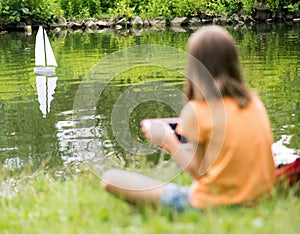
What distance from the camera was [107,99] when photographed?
9.12 m

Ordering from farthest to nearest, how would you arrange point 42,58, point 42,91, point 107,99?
point 42,58, point 42,91, point 107,99

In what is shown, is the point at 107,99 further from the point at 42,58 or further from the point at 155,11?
the point at 155,11

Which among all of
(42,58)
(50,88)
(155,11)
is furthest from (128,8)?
(50,88)

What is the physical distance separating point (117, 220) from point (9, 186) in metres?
2.23

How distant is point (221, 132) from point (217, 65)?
319mm

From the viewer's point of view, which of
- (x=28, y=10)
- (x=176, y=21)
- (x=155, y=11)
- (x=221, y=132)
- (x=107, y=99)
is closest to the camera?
(x=221, y=132)

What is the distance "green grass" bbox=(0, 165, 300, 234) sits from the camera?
8.34ft

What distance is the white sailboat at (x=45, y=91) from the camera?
28.3ft

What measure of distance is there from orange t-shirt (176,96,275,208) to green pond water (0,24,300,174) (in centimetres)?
256

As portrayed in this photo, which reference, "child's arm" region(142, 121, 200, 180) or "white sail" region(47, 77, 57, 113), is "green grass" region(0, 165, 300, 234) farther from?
Result: "white sail" region(47, 77, 57, 113)

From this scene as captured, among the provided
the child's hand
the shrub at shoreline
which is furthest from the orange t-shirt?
the shrub at shoreline

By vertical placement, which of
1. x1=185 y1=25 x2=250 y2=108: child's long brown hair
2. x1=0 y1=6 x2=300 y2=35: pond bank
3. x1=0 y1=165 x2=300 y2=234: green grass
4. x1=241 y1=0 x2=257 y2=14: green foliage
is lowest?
x1=0 y1=6 x2=300 y2=35: pond bank

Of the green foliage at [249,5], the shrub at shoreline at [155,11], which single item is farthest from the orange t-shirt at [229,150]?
the green foliage at [249,5]

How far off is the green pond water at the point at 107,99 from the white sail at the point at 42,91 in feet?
0.05
